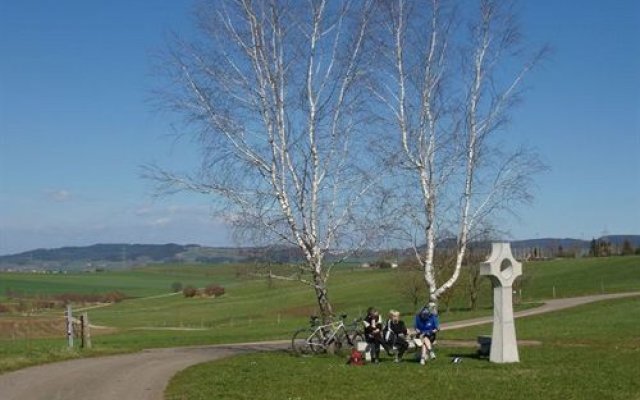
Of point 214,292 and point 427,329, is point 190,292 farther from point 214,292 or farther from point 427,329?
point 427,329

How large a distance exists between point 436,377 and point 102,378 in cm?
685

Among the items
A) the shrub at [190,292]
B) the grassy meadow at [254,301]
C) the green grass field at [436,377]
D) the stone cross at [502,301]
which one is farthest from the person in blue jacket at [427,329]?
the shrub at [190,292]

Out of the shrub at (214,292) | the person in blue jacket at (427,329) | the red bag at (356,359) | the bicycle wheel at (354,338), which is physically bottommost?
the shrub at (214,292)

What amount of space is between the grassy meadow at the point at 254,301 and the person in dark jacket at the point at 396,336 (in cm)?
1442

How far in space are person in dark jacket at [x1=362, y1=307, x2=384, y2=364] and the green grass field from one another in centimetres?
72

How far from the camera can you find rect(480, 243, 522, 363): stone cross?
63.7 ft

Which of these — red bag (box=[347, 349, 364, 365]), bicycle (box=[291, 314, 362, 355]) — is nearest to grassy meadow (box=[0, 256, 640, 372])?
bicycle (box=[291, 314, 362, 355])

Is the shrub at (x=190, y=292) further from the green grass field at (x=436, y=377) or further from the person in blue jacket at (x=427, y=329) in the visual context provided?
the person in blue jacket at (x=427, y=329)

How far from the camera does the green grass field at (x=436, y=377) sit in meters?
14.2

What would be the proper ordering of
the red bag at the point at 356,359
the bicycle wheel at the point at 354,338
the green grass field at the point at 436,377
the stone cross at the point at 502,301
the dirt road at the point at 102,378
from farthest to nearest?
the bicycle wheel at the point at 354,338 → the red bag at the point at 356,359 → the stone cross at the point at 502,301 → the dirt road at the point at 102,378 → the green grass field at the point at 436,377

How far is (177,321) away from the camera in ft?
231

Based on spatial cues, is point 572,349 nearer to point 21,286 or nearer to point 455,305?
point 455,305

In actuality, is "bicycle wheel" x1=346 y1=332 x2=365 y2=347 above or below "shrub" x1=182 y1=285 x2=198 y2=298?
above

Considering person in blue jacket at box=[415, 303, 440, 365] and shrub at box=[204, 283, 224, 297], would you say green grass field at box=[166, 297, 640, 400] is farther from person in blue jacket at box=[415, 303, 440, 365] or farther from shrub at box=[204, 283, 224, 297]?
shrub at box=[204, 283, 224, 297]
